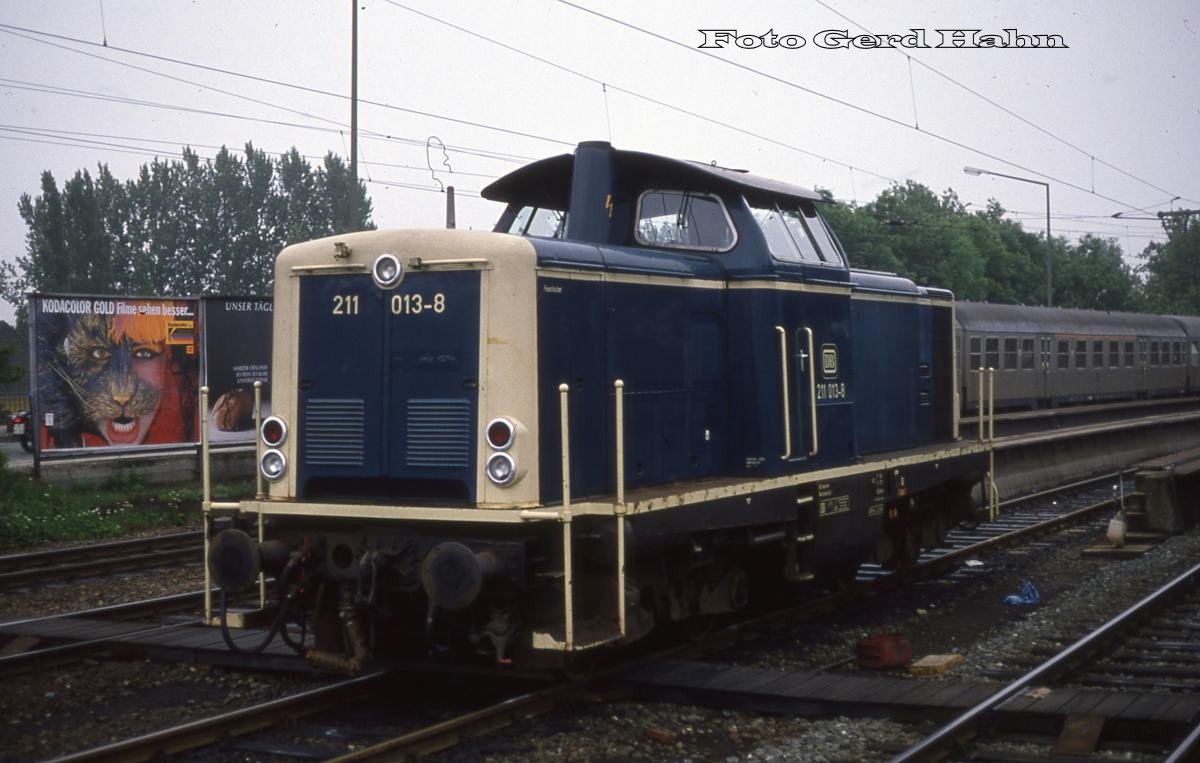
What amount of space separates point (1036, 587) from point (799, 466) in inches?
158

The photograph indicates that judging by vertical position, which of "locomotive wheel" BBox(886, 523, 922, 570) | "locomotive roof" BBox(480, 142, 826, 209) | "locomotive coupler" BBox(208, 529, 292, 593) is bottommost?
"locomotive wheel" BBox(886, 523, 922, 570)

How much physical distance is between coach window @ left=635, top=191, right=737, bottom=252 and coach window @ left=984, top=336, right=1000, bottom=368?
1900cm

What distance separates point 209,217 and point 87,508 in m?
40.6

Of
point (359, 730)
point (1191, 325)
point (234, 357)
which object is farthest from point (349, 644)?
point (1191, 325)

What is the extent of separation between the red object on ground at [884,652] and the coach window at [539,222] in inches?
138

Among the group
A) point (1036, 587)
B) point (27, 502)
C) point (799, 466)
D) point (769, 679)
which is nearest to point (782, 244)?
point (799, 466)

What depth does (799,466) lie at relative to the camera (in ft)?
28.1

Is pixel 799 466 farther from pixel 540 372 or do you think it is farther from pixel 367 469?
pixel 367 469

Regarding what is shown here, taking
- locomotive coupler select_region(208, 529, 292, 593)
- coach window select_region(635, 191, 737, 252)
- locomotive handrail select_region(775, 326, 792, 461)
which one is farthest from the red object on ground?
locomotive coupler select_region(208, 529, 292, 593)

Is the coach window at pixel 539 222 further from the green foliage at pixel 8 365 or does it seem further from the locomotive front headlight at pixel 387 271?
the green foliage at pixel 8 365

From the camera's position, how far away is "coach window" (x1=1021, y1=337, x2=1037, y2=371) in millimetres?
27688

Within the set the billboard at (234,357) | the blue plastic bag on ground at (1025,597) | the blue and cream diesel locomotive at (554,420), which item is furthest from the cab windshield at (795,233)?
the billboard at (234,357)

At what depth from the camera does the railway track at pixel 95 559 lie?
11383 mm

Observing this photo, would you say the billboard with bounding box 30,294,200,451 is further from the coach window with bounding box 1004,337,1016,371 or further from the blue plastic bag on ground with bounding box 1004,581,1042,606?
the coach window with bounding box 1004,337,1016,371
